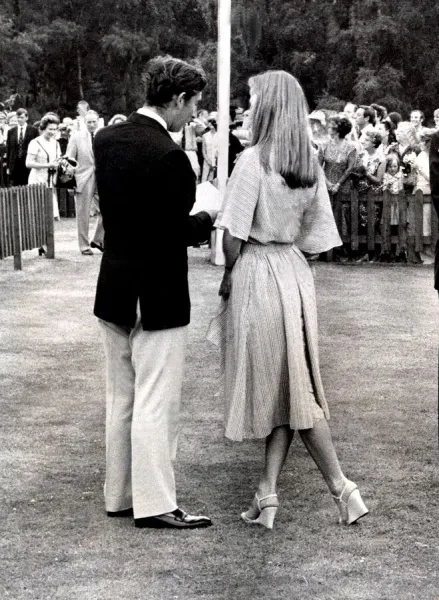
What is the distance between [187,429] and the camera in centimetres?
771

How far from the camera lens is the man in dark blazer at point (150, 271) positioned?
5402 millimetres

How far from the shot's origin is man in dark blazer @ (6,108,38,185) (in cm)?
2284

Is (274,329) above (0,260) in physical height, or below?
above

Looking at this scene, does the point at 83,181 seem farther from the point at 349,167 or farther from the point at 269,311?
the point at 269,311

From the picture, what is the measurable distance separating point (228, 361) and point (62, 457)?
1.58 meters

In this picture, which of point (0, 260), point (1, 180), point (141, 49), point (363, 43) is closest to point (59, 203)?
point (1, 180)

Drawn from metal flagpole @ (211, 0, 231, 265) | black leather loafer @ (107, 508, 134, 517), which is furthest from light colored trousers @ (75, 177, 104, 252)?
black leather loafer @ (107, 508, 134, 517)

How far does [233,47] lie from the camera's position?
54656 mm

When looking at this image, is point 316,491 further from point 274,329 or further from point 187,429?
point 187,429

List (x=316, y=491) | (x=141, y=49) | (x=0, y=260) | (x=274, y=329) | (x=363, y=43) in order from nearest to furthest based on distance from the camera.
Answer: (x=274, y=329) < (x=316, y=491) < (x=0, y=260) < (x=363, y=43) < (x=141, y=49)

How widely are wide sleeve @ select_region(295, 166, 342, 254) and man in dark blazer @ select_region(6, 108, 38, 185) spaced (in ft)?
57.1

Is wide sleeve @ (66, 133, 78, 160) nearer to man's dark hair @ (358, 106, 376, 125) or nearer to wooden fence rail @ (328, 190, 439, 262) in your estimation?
wooden fence rail @ (328, 190, 439, 262)

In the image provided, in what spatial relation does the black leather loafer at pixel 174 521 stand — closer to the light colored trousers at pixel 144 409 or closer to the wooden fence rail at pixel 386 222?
the light colored trousers at pixel 144 409

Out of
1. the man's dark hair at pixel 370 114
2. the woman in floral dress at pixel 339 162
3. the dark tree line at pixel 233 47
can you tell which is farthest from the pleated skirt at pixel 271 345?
the dark tree line at pixel 233 47
